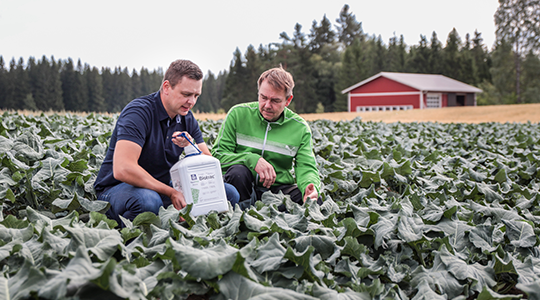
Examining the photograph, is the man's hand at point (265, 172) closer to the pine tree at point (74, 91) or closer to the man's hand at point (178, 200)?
the man's hand at point (178, 200)

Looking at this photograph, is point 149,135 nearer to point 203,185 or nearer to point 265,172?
point 203,185

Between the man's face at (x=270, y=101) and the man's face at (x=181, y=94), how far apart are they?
2.43 ft

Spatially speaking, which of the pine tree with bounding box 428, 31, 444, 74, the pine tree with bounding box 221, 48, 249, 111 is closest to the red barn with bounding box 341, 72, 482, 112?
the pine tree with bounding box 428, 31, 444, 74

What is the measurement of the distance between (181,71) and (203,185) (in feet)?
2.73

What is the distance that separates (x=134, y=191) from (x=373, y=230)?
167 centimetres

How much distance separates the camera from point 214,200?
3049mm

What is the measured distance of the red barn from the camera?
43.4 m

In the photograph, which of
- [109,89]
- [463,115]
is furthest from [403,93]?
[109,89]

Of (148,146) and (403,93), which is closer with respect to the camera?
(148,146)

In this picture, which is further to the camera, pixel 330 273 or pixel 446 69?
pixel 446 69

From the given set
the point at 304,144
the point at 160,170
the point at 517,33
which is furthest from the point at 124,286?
the point at 517,33

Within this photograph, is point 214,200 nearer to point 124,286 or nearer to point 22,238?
point 22,238

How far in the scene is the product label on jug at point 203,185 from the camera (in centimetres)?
299

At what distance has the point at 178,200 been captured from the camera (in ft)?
9.79
